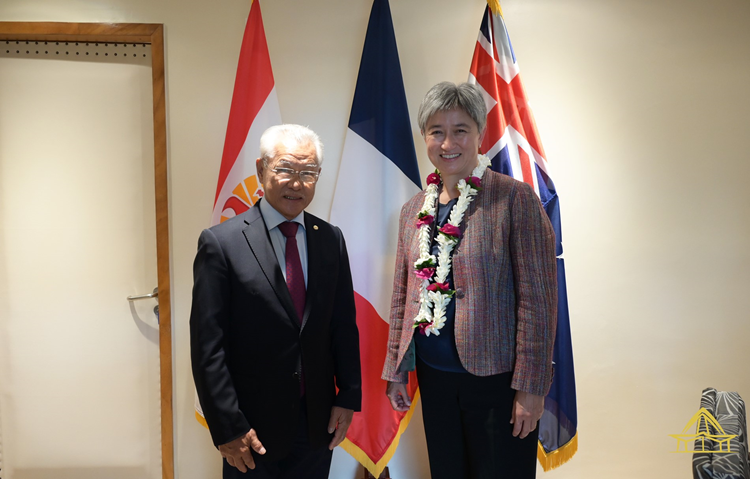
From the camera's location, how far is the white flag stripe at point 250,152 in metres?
1.95

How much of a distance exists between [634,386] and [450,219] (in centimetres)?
144

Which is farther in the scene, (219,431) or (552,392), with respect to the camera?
(552,392)

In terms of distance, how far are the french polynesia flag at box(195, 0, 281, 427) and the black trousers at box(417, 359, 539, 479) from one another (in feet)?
3.47

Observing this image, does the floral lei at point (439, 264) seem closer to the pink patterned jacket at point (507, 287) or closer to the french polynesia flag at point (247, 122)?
the pink patterned jacket at point (507, 287)

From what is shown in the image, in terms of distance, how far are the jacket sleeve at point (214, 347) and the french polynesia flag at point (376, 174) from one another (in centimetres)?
74

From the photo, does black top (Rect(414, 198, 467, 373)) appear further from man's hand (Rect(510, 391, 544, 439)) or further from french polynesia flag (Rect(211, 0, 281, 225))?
french polynesia flag (Rect(211, 0, 281, 225))

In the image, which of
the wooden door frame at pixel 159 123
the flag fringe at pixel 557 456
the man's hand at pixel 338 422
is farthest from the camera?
the wooden door frame at pixel 159 123

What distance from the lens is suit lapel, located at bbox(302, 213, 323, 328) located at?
55.4 inches

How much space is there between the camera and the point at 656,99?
2.14 m

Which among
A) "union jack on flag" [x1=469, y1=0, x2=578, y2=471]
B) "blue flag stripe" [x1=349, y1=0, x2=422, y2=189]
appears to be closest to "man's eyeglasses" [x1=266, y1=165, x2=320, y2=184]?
"blue flag stripe" [x1=349, y1=0, x2=422, y2=189]

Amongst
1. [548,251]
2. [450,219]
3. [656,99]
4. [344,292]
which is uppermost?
[656,99]

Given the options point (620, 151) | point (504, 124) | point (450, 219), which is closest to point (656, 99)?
point (620, 151)

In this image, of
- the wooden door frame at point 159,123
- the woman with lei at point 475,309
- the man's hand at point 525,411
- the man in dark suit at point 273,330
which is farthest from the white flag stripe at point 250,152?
the man's hand at point 525,411

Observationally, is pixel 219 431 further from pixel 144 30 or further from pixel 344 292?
pixel 144 30
